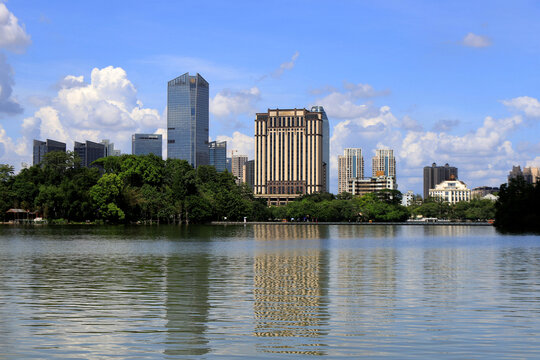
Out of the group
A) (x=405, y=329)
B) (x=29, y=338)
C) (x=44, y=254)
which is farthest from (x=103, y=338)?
(x=44, y=254)

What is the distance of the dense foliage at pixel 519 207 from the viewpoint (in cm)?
11144

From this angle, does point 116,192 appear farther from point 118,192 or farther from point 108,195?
point 108,195

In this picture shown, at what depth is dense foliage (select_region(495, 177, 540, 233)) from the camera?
111 m

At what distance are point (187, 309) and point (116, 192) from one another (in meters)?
114

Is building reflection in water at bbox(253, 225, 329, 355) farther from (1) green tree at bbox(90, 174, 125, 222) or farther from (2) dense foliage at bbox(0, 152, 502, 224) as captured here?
(1) green tree at bbox(90, 174, 125, 222)

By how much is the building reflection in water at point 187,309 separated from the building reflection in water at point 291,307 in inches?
60.3

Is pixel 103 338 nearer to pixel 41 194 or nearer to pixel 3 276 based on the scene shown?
pixel 3 276

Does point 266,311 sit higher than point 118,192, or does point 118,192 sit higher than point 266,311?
point 118,192

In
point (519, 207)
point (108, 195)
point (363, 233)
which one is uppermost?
point (108, 195)

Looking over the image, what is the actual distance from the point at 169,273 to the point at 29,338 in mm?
17399

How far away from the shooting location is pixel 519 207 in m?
116

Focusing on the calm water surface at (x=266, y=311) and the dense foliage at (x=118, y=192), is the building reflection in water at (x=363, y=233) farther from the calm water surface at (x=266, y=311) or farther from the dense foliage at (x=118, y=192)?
the calm water surface at (x=266, y=311)

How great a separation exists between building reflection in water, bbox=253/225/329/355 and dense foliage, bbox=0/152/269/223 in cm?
10151

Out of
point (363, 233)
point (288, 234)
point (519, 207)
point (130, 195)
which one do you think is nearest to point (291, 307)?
point (288, 234)
